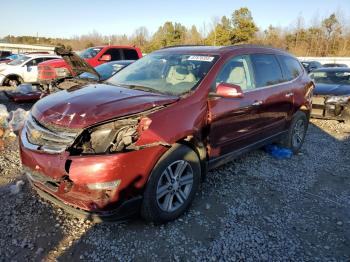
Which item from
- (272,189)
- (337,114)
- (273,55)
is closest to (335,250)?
(272,189)

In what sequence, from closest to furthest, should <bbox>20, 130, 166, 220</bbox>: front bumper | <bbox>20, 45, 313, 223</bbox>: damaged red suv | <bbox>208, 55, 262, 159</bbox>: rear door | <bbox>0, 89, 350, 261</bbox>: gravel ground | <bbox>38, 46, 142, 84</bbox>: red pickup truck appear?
<bbox>20, 130, 166, 220</bbox>: front bumper
<bbox>20, 45, 313, 223</bbox>: damaged red suv
<bbox>0, 89, 350, 261</bbox>: gravel ground
<bbox>208, 55, 262, 159</bbox>: rear door
<bbox>38, 46, 142, 84</bbox>: red pickup truck

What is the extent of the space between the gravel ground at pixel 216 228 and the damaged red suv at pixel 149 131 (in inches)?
12.0

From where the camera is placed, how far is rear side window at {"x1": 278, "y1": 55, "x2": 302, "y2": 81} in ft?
17.7

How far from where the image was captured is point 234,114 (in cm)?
397

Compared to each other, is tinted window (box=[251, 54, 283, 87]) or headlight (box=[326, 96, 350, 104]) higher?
tinted window (box=[251, 54, 283, 87])

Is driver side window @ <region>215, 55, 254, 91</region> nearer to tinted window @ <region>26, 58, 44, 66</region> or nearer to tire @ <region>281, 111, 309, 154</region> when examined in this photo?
tire @ <region>281, 111, 309, 154</region>

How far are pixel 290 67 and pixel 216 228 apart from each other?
3.58 metres

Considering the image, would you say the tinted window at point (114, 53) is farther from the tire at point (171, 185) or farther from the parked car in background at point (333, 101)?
the tire at point (171, 185)

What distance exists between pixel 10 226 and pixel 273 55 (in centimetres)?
451

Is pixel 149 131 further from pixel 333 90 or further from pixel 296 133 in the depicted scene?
pixel 333 90

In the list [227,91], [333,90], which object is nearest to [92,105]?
[227,91]

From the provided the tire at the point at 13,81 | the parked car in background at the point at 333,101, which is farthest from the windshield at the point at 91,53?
the parked car in background at the point at 333,101

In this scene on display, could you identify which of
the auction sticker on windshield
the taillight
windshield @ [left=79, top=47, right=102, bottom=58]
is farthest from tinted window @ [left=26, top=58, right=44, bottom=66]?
the auction sticker on windshield

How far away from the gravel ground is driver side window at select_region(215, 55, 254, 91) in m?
1.42
